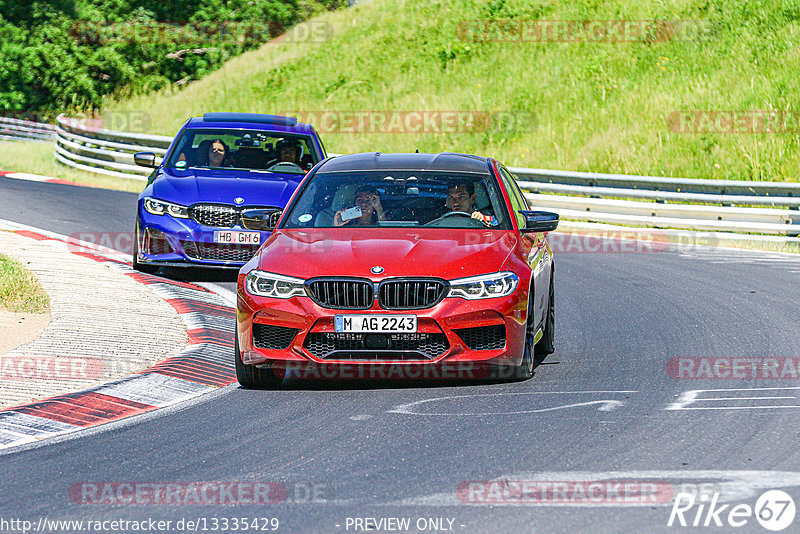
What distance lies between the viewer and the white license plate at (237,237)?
13.0 m

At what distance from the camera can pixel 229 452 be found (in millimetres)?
6582

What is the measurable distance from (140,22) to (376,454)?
55.8 m

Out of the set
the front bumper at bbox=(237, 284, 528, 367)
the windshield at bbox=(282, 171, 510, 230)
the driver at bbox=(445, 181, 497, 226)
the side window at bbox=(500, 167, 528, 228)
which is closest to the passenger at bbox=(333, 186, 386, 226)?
the windshield at bbox=(282, 171, 510, 230)

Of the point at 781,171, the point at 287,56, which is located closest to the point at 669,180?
the point at 781,171

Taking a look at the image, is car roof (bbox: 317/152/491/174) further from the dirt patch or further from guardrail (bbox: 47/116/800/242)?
guardrail (bbox: 47/116/800/242)

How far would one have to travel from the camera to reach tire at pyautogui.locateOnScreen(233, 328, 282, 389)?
8312 mm

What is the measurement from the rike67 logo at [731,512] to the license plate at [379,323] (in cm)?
274

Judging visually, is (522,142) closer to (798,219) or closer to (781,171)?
(781,171)

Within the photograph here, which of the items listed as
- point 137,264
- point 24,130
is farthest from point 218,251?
point 24,130

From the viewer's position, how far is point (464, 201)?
9312mm

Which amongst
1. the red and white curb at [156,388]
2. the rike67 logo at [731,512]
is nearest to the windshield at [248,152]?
the red and white curb at [156,388]

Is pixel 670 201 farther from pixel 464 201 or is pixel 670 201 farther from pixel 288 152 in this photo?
pixel 464 201

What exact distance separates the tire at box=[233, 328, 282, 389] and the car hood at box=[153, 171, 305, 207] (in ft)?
15.7

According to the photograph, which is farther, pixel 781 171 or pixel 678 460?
pixel 781 171
